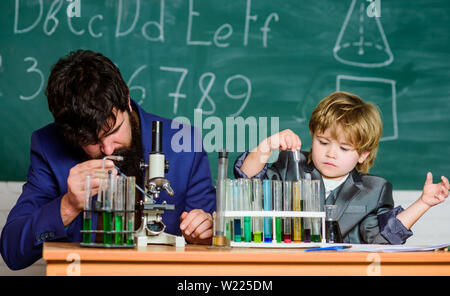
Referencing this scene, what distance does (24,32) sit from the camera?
111 inches

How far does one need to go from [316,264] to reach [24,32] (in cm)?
220

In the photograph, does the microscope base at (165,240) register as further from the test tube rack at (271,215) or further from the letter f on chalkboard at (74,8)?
the letter f on chalkboard at (74,8)

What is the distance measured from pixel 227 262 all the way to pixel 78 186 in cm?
49

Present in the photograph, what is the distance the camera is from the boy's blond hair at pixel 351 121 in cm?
233

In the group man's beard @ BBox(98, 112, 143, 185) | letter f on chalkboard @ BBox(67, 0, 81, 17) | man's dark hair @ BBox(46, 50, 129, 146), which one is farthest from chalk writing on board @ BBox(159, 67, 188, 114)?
man's dark hair @ BBox(46, 50, 129, 146)

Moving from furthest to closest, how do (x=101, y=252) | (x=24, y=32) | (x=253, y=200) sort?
(x=24, y=32) → (x=253, y=200) → (x=101, y=252)

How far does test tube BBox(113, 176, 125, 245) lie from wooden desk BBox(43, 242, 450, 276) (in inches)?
2.9

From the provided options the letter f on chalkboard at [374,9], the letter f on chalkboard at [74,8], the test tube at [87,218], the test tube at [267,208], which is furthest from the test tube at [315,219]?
the letter f on chalkboard at [74,8]

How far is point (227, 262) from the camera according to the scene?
4.15 ft

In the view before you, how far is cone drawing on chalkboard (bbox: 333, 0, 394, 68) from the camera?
295 cm

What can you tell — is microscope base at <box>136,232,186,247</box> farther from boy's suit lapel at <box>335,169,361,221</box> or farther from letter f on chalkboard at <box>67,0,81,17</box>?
letter f on chalkboard at <box>67,0,81,17</box>

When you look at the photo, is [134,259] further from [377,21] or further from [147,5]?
[377,21]
